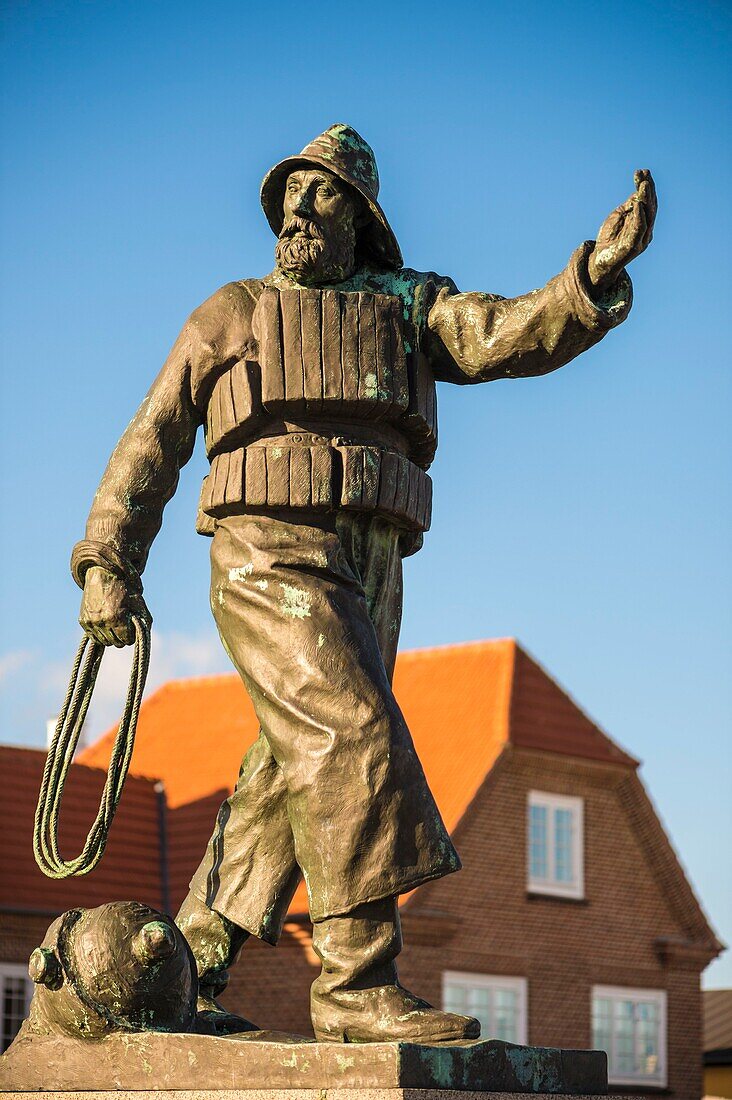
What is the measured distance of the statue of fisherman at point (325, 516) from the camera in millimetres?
4809

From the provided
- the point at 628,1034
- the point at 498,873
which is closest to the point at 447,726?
the point at 498,873

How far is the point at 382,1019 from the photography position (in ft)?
15.3

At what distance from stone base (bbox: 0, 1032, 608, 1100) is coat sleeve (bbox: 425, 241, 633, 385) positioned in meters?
1.98

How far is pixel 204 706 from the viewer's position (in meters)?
27.7

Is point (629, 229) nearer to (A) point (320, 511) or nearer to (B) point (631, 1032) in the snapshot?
(A) point (320, 511)

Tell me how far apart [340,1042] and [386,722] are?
86 centimetres

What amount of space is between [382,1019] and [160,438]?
1.90 meters

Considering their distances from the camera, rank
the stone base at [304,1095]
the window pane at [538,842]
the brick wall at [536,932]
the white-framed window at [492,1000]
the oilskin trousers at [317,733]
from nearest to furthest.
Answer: the stone base at [304,1095] → the oilskin trousers at [317,733] → the brick wall at [536,932] → the white-framed window at [492,1000] → the window pane at [538,842]

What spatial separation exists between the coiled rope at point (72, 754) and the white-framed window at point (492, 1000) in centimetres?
1807

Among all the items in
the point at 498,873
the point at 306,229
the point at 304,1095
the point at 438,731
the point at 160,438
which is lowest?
the point at 304,1095

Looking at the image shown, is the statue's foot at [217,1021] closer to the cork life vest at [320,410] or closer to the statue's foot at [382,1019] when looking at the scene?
the statue's foot at [382,1019]

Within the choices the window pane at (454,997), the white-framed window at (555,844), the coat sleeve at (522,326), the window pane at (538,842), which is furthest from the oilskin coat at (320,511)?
the window pane at (538,842)

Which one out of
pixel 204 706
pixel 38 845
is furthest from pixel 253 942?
pixel 38 845

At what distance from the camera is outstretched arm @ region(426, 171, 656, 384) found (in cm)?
486
